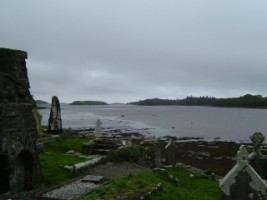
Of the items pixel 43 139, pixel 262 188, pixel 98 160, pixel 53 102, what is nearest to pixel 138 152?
pixel 98 160

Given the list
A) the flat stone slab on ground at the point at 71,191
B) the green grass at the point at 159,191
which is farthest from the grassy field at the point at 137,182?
the flat stone slab on ground at the point at 71,191

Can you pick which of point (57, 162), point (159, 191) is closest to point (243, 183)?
point (159, 191)

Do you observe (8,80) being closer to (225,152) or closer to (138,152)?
(138,152)

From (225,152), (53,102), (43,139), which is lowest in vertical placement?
(225,152)

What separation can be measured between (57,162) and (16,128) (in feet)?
17.7

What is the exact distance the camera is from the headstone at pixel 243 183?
8.25 meters

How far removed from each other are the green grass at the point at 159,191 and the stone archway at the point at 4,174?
3.08m

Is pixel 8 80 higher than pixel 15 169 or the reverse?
higher

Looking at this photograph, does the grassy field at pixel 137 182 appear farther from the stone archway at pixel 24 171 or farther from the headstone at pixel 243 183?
the headstone at pixel 243 183

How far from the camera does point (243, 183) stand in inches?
328

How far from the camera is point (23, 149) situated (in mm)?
14406

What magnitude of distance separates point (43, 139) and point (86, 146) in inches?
152

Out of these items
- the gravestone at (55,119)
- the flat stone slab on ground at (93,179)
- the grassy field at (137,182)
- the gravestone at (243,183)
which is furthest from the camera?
the gravestone at (55,119)

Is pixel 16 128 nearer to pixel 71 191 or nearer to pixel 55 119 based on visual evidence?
pixel 71 191
